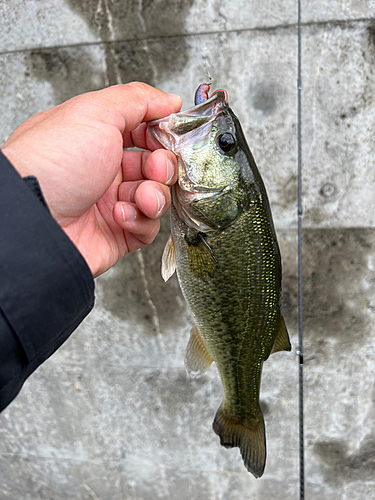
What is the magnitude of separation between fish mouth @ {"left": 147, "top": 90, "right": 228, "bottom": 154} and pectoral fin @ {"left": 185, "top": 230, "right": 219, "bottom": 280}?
366mm

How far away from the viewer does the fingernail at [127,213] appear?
4.82ft

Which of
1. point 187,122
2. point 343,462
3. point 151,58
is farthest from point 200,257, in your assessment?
point 343,462

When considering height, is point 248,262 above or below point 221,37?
below

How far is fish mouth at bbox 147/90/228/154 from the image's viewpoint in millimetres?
1286

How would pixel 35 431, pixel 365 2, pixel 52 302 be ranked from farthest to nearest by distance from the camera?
pixel 35 431
pixel 365 2
pixel 52 302

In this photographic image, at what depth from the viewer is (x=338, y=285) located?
240cm

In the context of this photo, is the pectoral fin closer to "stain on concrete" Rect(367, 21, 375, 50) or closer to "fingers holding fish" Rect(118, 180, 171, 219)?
"fingers holding fish" Rect(118, 180, 171, 219)

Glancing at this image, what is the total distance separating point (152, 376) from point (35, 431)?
118 cm

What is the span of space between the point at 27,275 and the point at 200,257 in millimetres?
679

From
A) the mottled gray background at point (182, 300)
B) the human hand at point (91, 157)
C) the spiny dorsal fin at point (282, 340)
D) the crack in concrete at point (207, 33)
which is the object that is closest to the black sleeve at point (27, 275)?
the human hand at point (91, 157)

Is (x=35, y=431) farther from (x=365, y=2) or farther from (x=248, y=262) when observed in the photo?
(x=365, y=2)

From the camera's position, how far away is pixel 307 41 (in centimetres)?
213

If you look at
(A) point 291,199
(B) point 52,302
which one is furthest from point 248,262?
(A) point 291,199

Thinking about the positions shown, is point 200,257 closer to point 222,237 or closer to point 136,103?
point 222,237
